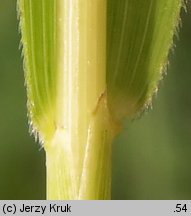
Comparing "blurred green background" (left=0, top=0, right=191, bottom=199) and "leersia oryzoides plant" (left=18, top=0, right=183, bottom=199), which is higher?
"blurred green background" (left=0, top=0, right=191, bottom=199)

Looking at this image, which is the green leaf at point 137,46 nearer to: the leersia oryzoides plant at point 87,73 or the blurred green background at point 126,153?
the leersia oryzoides plant at point 87,73

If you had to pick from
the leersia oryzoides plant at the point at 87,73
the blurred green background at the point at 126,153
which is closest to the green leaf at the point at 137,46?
the leersia oryzoides plant at the point at 87,73

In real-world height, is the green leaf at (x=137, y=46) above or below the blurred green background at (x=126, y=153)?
below

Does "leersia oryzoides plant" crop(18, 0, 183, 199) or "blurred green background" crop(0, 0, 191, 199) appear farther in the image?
"blurred green background" crop(0, 0, 191, 199)

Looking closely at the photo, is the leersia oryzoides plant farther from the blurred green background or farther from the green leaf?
the blurred green background

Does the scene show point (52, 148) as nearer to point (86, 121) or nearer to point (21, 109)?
point (86, 121)

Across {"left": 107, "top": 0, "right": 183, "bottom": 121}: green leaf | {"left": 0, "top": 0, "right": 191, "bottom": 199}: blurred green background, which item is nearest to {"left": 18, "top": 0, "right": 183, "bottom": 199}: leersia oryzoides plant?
{"left": 107, "top": 0, "right": 183, "bottom": 121}: green leaf
